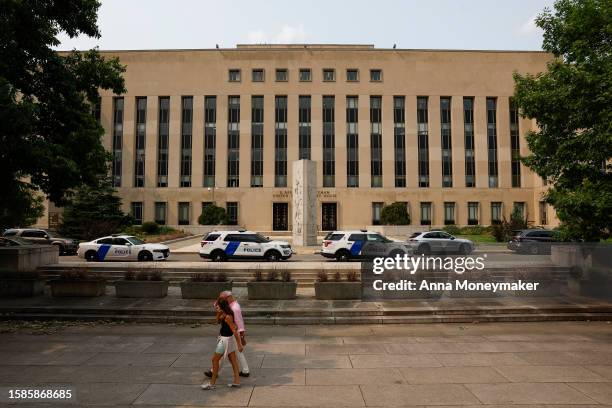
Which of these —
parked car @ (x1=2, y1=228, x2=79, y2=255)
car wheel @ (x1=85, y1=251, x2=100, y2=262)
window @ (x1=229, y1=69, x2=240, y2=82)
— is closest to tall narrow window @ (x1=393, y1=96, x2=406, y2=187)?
window @ (x1=229, y1=69, x2=240, y2=82)

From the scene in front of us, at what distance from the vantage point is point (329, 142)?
51.9 meters

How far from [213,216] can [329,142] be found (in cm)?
1697

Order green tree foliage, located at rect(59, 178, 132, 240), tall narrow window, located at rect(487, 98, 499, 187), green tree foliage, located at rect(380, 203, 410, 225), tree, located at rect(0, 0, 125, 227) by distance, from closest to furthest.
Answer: tree, located at rect(0, 0, 125, 227)
green tree foliage, located at rect(59, 178, 132, 240)
green tree foliage, located at rect(380, 203, 410, 225)
tall narrow window, located at rect(487, 98, 499, 187)

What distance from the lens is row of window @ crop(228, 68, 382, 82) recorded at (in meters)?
52.1

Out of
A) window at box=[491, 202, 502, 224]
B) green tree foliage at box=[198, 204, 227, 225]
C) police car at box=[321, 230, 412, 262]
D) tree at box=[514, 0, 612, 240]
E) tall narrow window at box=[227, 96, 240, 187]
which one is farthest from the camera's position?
tall narrow window at box=[227, 96, 240, 187]

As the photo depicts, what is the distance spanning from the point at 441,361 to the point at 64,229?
3535 cm

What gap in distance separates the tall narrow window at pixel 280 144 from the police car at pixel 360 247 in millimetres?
29925

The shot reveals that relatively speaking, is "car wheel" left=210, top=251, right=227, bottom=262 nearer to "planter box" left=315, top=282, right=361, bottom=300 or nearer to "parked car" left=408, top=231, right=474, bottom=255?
"planter box" left=315, top=282, right=361, bottom=300

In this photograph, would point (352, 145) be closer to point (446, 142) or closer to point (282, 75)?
point (446, 142)

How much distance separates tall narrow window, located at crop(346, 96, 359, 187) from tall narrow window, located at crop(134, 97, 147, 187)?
25.6 m

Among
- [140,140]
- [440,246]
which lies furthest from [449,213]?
[140,140]

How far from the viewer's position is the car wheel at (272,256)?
870 inches

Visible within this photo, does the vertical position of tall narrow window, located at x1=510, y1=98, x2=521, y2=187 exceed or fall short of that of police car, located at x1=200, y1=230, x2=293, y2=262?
it exceeds it

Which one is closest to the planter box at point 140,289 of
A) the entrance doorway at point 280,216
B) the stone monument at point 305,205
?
the stone monument at point 305,205
